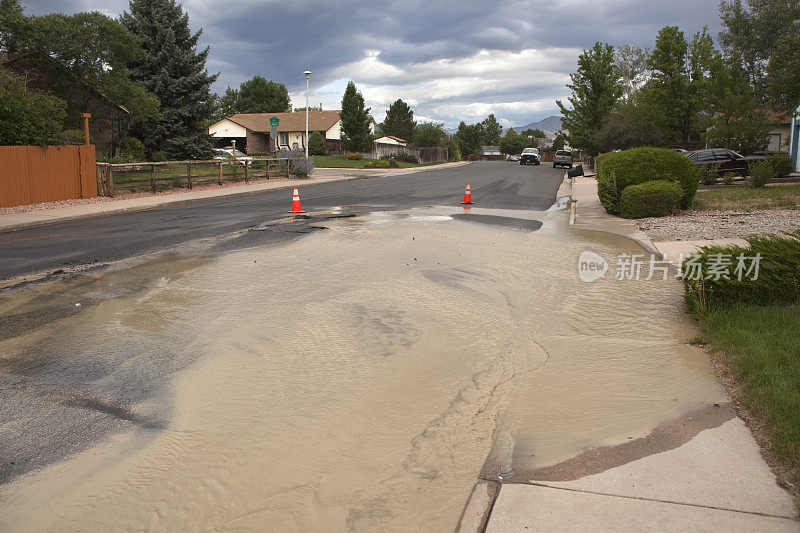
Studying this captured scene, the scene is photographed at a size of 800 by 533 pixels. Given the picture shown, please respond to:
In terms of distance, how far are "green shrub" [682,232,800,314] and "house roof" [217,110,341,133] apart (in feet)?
209

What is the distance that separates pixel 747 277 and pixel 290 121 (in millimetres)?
67508

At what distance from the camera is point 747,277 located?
20.6ft

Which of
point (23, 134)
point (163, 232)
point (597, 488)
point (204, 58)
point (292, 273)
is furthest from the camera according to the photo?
point (204, 58)

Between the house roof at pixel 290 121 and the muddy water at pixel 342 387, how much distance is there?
61325mm

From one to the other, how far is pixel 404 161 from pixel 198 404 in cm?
6022

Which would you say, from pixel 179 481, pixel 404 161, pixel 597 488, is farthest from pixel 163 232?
pixel 404 161

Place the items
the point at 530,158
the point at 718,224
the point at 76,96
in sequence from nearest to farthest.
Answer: the point at 718,224 → the point at 76,96 → the point at 530,158

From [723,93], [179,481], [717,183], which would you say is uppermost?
[723,93]

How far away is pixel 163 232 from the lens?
43.4 feet

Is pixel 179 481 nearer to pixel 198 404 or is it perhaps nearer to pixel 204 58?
pixel 198 404

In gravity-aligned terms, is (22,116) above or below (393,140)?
below

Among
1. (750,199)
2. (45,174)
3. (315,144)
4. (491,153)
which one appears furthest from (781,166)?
(491,153)

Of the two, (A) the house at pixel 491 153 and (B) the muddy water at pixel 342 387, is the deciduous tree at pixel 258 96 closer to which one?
(A) the house at pixel 491 153

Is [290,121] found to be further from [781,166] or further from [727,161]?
[781,166]
